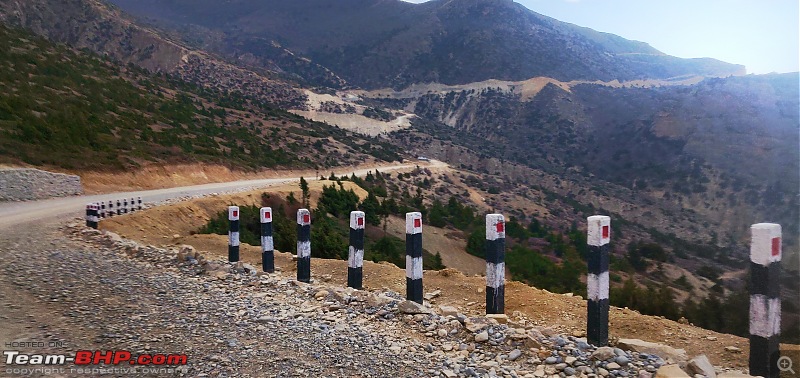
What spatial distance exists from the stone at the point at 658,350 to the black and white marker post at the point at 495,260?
1.59 m

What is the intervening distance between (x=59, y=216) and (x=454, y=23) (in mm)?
144293

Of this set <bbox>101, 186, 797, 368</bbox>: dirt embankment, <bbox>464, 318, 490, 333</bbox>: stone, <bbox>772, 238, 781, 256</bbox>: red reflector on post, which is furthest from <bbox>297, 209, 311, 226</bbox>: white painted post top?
<bbox>772, 238, 781, 256</bbox>: red reflector on post

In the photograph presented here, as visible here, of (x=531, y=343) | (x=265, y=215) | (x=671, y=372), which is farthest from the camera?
(x=265, y=215)

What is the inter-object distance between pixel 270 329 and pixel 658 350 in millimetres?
3873

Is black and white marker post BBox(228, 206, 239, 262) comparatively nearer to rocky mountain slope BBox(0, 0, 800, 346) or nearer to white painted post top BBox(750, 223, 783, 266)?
white painted post top BBox(750, 223, 783, 266)

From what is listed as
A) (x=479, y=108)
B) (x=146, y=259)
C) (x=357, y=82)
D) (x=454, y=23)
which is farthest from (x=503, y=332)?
(x=454, y=23)

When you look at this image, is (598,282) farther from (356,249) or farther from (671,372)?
(356,249)

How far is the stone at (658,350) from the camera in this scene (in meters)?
4.73

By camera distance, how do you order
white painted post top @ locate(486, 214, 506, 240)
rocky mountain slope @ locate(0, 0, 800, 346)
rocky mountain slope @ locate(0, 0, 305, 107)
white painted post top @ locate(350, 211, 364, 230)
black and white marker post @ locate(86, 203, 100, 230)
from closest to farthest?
1. white painted post top @ locate(486, 214, 506, 240)
2. white painted post top @ locate(350, 211, 364, 230)
3. black and white marker post @ locate(86, 203, 100, 230)
4. rocky mountain slope @ locate(0, 0, 800, 346)
5. rocky mountain slope @ locate(0, 0, 305, 107)

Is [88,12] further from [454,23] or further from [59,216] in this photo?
[454,23]

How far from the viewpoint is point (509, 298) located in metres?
7.59

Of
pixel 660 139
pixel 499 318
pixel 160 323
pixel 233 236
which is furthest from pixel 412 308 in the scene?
pixel 660 139

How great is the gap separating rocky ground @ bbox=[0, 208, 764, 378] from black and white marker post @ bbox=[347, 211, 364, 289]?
604 mm

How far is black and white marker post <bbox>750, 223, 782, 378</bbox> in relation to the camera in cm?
464
